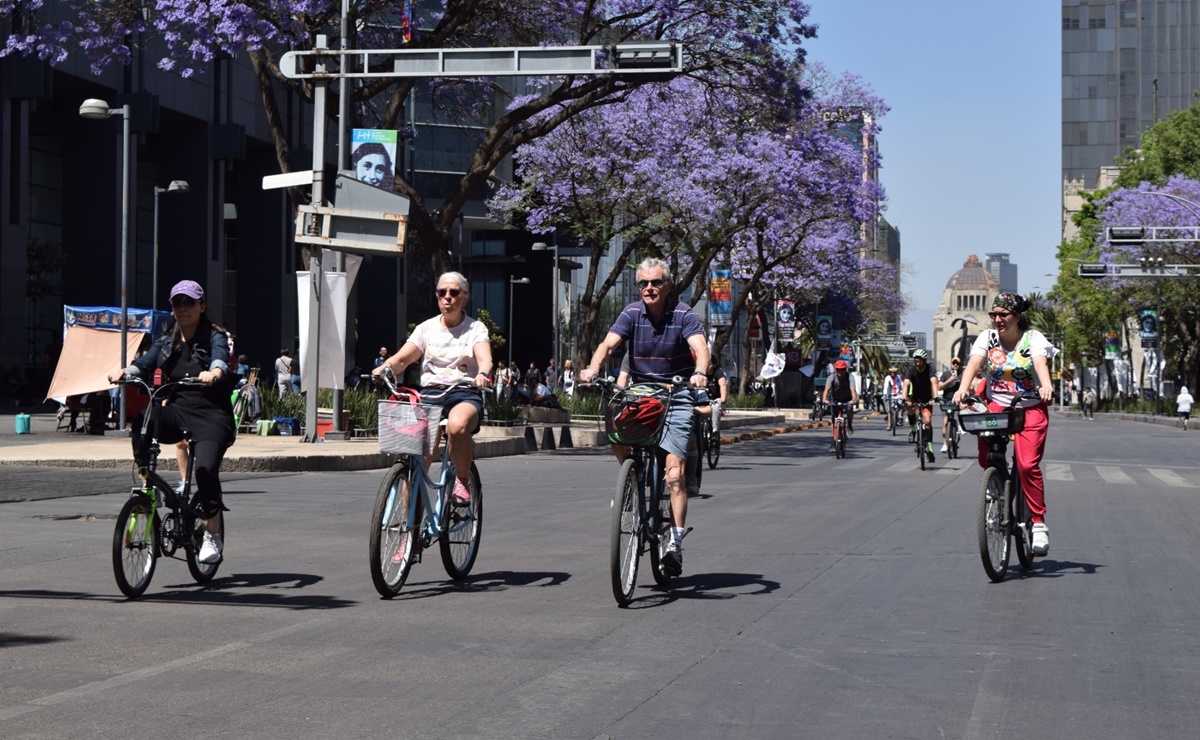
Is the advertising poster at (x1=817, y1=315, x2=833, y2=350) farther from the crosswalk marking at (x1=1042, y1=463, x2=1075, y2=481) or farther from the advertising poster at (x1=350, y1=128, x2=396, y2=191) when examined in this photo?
the advertising poster at (x1=350, y1=128, x2=396, y2=191)

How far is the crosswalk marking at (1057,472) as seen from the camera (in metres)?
21.7

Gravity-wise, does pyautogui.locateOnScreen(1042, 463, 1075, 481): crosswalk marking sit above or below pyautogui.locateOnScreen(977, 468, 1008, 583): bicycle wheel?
below

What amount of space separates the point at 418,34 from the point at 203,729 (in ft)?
97.2

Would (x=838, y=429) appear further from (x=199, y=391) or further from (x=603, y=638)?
(x=603, y=638)

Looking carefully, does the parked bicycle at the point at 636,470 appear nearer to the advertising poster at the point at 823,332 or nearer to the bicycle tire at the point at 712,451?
the bicycle tire at the point at 712,451

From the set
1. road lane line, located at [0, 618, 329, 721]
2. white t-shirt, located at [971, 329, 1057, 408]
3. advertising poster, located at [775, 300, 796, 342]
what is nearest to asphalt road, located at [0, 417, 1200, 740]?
road lane line, located at [0, 618, 329, 721]

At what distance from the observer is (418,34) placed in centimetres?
3378

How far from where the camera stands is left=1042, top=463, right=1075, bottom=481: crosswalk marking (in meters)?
21.7

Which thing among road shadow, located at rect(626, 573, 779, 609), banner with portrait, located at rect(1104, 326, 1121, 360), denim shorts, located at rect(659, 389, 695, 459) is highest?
banner with portrait, located at rect(1104, 326, 1121, 360)

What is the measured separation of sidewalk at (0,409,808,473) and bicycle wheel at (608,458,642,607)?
10.4 meters

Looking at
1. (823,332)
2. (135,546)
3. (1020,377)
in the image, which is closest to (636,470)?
(135,546)

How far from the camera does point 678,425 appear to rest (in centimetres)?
884

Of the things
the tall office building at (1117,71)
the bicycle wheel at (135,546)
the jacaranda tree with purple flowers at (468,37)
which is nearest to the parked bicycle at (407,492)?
the bicycle wheel at (135,546)

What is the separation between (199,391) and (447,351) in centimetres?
138
